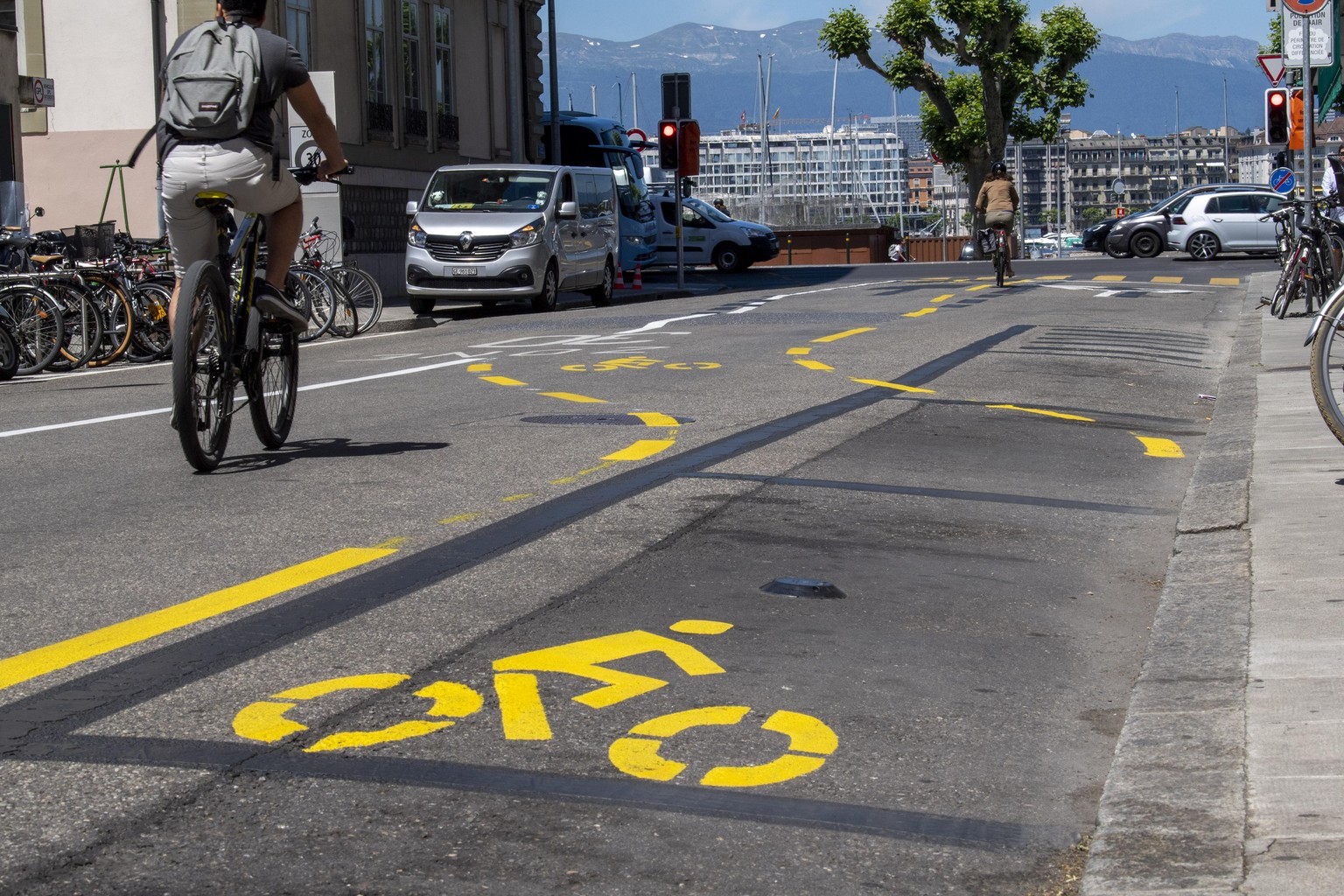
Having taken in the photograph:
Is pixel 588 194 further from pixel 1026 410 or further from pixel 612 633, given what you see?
pixel 612 633

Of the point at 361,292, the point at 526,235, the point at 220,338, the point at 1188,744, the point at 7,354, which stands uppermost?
the point at 526,235

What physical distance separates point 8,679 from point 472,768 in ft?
4.02

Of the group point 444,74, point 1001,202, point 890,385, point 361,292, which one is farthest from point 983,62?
point 890,385

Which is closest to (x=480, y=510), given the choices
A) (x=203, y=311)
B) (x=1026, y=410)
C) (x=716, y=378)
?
(x=203, y=311)

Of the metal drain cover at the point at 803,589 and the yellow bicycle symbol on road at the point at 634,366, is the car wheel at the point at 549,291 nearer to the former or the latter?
the yellow bicycle symbol on road at the point at 634,366

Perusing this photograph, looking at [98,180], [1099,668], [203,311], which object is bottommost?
[1099,668]

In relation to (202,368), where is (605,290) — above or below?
above

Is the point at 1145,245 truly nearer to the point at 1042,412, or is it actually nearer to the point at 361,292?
the point at 361,292

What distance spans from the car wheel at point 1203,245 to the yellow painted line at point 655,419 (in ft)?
108

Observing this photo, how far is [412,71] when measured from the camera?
35.5 meters

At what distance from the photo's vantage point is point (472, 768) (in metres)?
3.47

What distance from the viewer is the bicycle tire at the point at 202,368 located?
690cm

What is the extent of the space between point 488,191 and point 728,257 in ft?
64.5

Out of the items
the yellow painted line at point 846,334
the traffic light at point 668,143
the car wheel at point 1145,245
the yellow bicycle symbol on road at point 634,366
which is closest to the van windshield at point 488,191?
the traffic light at point 668,143
